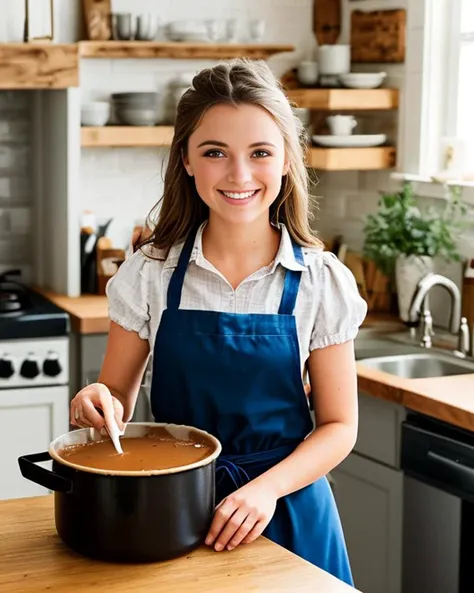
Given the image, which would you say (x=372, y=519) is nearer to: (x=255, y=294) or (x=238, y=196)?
(x=255, y=294)

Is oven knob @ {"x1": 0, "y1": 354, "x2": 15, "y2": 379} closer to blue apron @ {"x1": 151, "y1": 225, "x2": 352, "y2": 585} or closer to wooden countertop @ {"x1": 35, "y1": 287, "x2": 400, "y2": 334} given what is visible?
wooden countertop @ {"x1": 35, "y1": 287, "x2": 400, "y2": 334}

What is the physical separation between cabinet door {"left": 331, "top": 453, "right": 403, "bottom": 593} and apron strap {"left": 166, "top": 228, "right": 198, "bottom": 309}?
144 cm

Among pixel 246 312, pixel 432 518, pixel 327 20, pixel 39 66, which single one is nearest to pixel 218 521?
pixel 246 312

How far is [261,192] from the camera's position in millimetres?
1921

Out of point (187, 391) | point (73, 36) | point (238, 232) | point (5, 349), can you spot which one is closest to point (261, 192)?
point (238, 232)

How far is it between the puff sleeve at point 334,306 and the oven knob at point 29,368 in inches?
75.5

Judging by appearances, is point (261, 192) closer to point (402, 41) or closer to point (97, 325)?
point (97, 325)

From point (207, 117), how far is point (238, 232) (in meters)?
0.22

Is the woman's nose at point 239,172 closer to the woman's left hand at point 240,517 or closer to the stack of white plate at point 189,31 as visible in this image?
the woman's left hand at point 240,517

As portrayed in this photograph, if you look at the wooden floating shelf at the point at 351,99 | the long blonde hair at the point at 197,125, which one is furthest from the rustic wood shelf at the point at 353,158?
the long blonde hair at the point at 197,125

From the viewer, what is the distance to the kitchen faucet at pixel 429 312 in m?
3.66

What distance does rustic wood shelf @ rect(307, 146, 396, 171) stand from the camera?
13.9 feet

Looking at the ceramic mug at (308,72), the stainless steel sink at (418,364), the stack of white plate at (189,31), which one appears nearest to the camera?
the stainless steel sink at (418,364)

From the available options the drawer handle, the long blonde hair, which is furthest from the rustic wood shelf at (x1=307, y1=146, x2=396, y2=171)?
the long blonde hair
